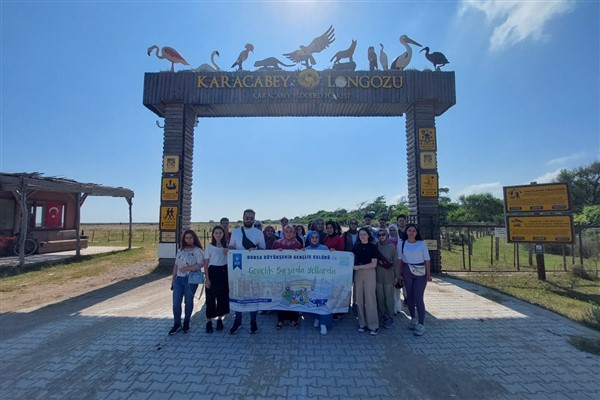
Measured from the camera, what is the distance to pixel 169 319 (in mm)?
5352

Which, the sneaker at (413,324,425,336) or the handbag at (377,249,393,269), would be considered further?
the handbag at (377,249,393,269)

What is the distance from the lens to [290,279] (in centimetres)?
481

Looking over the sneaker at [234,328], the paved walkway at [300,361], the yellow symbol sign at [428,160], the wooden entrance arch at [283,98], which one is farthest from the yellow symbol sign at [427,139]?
the sneaker at [234,328]

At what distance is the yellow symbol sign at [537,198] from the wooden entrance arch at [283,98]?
8.04 feet

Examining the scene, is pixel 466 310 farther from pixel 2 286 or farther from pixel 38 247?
pixel 38 247

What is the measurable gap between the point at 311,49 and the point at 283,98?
6.74ft

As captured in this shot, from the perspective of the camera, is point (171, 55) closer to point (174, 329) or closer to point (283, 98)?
point (283, 98)

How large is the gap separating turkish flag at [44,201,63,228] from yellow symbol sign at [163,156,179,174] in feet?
31.6

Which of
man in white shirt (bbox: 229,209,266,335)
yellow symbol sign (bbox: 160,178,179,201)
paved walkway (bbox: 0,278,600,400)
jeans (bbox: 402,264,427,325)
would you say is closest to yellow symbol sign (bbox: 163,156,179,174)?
yellow symbol sign (bbox: 160,178,179,201)

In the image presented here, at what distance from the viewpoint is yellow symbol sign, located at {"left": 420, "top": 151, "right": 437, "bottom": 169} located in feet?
32.0

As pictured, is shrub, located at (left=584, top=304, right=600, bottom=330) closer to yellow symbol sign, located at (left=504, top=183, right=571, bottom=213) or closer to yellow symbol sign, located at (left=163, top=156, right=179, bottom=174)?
yellow symbol sign, located at (left=504, top=183, right=571, bottom=213)

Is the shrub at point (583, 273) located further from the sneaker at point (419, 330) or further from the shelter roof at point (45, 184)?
the shelter roof at point (45, 184)

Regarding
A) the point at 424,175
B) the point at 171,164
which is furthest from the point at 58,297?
the point at 424,175

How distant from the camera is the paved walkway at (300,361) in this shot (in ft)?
10.3
